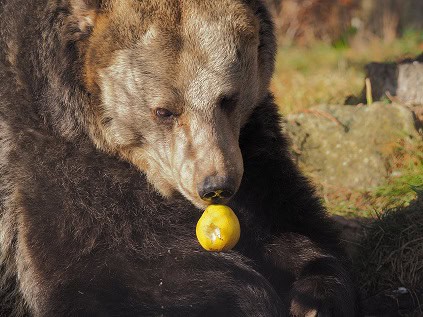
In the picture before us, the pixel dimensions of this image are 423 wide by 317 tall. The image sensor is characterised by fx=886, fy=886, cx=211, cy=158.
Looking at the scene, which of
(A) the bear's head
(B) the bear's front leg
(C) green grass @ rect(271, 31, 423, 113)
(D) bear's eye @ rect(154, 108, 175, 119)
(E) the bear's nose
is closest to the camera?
(E) the bear's nose

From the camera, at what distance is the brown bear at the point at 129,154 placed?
4.52m

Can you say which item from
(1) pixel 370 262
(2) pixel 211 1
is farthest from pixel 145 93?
(1) pixel 370 262

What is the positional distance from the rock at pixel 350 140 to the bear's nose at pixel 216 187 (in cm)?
322

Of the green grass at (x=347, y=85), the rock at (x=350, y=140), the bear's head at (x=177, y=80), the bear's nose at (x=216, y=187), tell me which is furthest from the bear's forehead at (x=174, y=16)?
the rock at (x=350, y=140)

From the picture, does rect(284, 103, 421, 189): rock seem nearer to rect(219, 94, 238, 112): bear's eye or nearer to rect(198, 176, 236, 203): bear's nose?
rect(219, 94, 238, 112): bear's eye

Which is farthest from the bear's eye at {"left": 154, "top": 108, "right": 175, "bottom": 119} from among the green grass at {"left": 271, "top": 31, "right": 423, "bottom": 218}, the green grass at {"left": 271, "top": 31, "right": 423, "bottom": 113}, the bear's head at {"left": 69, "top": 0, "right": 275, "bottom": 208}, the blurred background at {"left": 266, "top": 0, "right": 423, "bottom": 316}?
the green grass at {"left": 271, "top": 31, "right": 423, "bottom": 113}

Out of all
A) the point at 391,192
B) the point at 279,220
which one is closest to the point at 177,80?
the point at 279,220

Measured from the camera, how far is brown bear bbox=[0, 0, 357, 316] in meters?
4.52

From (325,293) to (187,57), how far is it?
5.12ft

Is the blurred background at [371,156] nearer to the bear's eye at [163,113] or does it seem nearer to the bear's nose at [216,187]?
the bear's eye at [163,113]

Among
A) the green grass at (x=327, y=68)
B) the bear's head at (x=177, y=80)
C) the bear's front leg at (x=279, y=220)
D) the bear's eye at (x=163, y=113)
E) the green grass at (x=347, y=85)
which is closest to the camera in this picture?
the bear's head at (x=177, y=80)

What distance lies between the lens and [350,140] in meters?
7.73

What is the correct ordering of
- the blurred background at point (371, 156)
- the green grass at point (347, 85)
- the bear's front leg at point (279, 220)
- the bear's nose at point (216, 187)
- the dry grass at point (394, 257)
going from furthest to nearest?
the green grass at point (347, 85) < the blurred background at point (371, 156) < the dry grass at point (394, 257) < the bear's front leg at point (279, 220) < the bear's nose at point (216, 187)

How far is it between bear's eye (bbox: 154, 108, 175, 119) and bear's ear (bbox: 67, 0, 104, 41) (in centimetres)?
56
